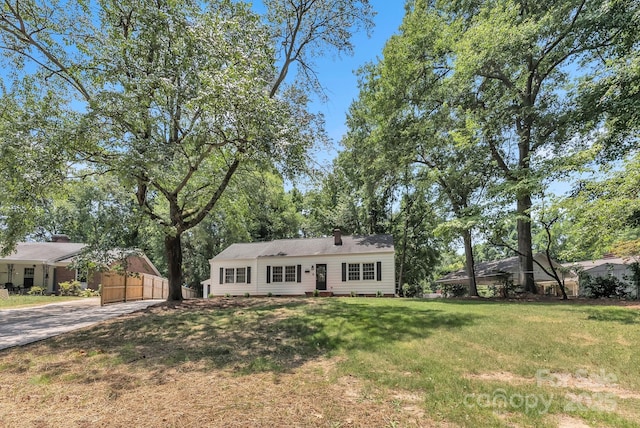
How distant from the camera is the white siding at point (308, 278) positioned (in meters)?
20.1

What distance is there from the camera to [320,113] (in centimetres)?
1331

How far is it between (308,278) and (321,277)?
834 mm

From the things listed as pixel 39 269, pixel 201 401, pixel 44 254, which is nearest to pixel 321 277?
pixel 201 401

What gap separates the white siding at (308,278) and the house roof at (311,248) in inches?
10.7

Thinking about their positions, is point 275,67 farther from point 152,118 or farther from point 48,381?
point 48,381

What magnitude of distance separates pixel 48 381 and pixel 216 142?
8451 mm

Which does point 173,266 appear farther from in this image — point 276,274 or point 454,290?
point 454,290

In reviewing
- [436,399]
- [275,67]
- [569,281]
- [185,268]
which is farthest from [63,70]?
[569,281]

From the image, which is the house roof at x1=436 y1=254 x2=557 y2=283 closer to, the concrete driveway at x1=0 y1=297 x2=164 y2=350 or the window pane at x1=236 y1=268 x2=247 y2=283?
the window pane at x1=236 y1=268 x2=247 y2=283

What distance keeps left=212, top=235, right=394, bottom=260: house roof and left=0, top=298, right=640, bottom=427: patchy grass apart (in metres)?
11.8

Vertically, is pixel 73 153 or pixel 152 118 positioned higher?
pixel 152 118

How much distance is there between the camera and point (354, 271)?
20734 mm

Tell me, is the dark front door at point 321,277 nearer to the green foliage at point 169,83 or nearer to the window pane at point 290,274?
the window pane at point 290,274

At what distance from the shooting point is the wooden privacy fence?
16109mm
